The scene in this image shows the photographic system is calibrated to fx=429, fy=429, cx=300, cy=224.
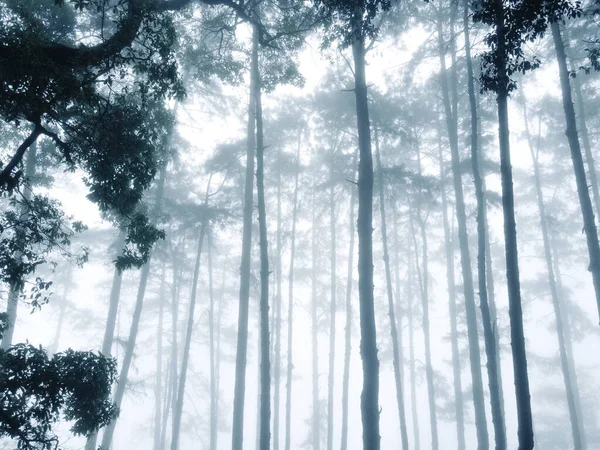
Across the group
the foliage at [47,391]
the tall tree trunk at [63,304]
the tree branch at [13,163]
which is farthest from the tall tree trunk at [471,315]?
the tall tree trunk at [63,304]

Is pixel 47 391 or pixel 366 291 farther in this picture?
pixel 366 291

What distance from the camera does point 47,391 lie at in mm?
6340

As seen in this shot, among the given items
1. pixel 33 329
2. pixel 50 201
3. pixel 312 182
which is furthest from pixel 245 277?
pixel 33 329

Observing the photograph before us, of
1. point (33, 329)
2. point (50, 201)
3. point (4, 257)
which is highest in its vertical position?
point (33, 329)

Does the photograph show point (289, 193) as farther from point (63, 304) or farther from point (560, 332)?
point (63, 304)

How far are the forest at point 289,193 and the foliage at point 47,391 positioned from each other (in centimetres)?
3

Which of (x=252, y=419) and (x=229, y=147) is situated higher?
(x=229, y=147)

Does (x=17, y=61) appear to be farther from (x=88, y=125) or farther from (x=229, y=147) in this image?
(x=229, y=147)

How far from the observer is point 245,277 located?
13.9m

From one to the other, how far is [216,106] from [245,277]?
10.5 meters

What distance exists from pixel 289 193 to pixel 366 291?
1509cm

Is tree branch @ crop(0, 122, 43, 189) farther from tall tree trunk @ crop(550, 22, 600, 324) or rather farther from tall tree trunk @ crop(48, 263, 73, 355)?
tall tree trunk @ crop(48, 263, 73, 355)

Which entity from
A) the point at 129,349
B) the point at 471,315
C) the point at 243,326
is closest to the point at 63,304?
the point at 129,349

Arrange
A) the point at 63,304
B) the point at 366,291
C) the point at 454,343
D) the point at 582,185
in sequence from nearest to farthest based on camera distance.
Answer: the point at 366,291 < the point at 582,185 < the point at 454,343 < the point at 63,304
